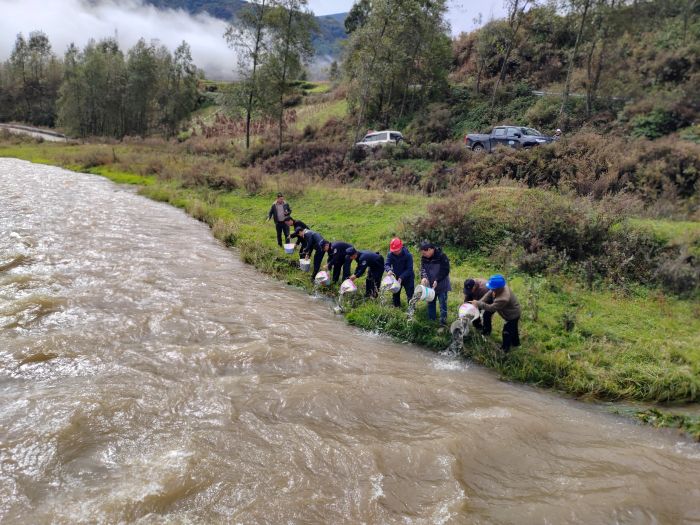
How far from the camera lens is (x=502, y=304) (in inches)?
290

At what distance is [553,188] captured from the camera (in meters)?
16.0

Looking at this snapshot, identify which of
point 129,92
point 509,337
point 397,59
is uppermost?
point 397,59

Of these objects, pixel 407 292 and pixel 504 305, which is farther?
pixel 407 292

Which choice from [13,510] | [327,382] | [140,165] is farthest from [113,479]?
[140,165]

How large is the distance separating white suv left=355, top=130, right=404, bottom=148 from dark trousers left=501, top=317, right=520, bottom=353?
1965cm

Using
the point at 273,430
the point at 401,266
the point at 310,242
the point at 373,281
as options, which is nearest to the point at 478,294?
the point at 401,266

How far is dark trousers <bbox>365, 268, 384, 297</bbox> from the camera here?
31.7 feet

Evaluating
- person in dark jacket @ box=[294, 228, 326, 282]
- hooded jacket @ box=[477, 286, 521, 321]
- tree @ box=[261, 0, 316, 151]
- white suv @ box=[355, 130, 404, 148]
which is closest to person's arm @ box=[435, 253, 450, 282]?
hooded jacket @ box=[477, 286, 521, 321]

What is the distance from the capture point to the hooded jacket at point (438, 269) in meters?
8.28

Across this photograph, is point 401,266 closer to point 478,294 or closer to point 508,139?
point 478,294

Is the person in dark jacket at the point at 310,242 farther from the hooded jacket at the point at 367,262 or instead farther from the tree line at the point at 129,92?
the tree line at the point at 129,92

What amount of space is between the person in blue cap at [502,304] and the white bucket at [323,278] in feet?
11.8

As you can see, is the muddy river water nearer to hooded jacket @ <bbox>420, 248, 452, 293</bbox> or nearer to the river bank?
the river bank

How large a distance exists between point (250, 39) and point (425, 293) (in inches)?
1156
